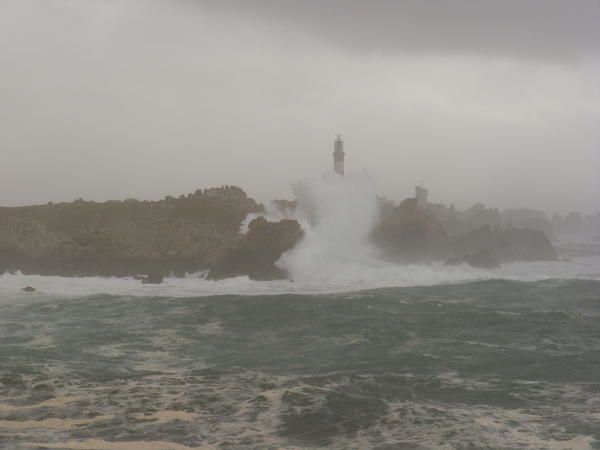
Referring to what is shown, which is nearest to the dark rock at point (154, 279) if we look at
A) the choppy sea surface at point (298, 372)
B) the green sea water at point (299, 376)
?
the choppy sea surface at point (298, 372)

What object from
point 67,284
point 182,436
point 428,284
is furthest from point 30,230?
point 182,436

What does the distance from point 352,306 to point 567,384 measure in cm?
1538

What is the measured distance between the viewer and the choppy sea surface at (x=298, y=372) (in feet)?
43.5

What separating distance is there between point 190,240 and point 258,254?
7715 millimetres

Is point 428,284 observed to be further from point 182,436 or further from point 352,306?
point 182,436

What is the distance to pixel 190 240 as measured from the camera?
175ft

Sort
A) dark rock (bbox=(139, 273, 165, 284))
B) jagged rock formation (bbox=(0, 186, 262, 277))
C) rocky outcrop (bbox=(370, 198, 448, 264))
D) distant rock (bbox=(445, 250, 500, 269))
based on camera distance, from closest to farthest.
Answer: dark rock (bbox=(139, 273, 165, 284)), jagged rock formation (bbox=(0, 186, 262, 277)), distant rock (bbox=(445, 250, 500, 269)), rocky outcrop (bbox=(370, 198, 448, 264))

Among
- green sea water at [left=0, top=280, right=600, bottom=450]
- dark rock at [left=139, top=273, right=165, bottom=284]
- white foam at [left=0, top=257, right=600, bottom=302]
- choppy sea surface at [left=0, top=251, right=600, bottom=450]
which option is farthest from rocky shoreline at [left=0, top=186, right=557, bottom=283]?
green sea water at [left=0, top=280, right=600, bottom=450]

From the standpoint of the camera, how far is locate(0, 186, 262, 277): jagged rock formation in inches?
1919

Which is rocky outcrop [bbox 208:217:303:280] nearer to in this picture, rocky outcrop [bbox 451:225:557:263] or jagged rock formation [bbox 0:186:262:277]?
jagged rock formation [bbox 0:186:262:277]

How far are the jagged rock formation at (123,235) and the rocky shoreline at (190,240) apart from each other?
68 millimetres

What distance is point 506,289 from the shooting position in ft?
130

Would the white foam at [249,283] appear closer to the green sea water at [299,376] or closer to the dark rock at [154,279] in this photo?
the dark rock at [154,279]

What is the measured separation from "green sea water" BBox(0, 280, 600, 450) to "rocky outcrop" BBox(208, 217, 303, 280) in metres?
14.5
